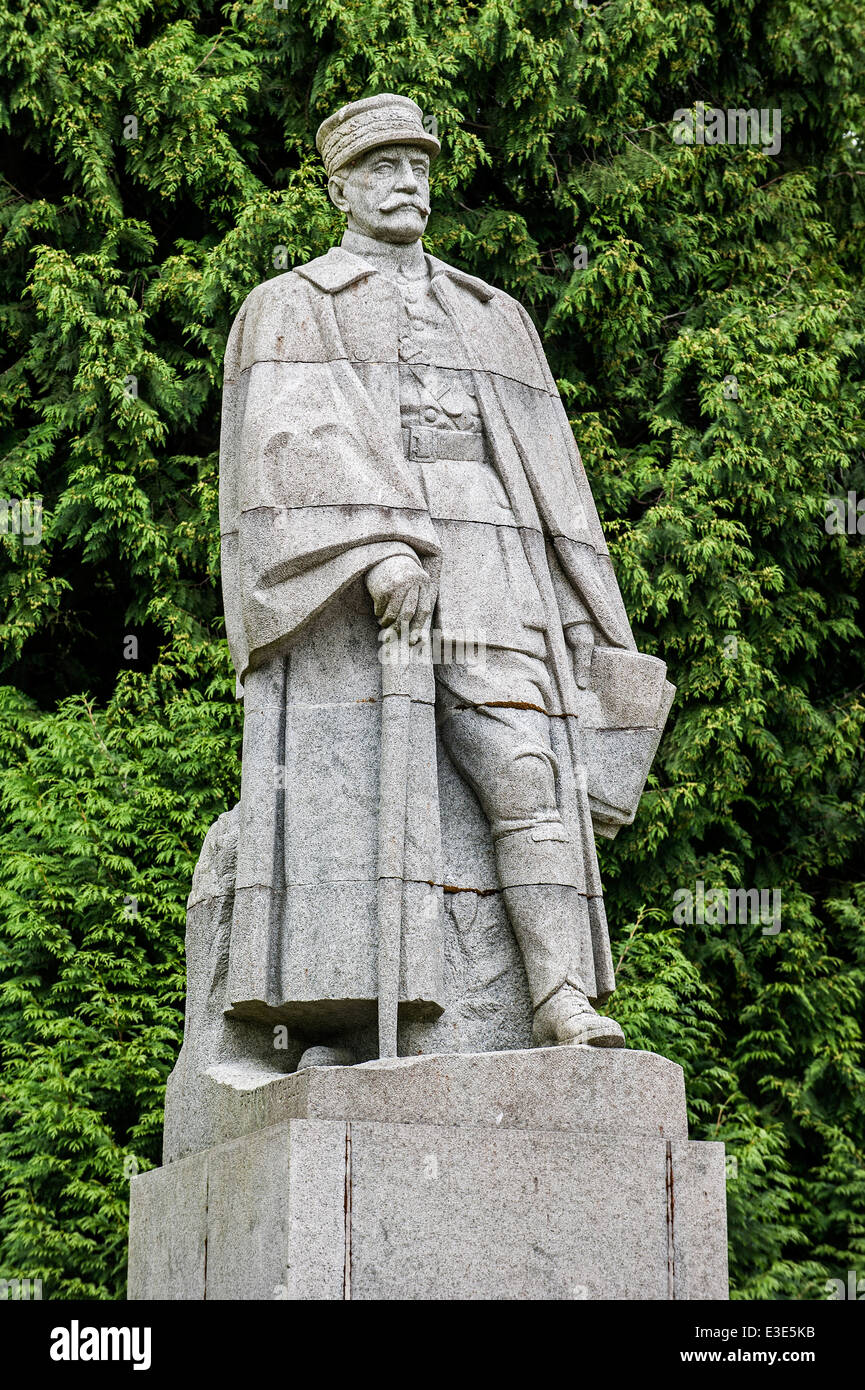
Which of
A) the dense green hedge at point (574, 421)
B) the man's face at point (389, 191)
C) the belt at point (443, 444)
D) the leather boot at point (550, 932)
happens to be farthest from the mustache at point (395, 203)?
the dense green hedge at point (574, 421)

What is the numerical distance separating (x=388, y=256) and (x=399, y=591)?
1.45m

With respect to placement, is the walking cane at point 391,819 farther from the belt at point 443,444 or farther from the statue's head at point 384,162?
the statue's head at point 384,162

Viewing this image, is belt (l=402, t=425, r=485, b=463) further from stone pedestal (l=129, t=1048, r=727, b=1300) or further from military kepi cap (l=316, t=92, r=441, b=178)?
stone pedestal (l=129, t=1048, r=727, b=1300)

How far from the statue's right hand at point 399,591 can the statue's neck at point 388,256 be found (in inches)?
49.7

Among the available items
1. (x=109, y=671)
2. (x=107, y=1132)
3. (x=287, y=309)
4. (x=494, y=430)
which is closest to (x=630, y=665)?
(x=494, y=430)

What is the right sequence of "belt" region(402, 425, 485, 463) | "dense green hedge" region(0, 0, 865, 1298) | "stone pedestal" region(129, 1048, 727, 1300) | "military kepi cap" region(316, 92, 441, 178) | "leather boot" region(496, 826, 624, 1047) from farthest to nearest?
"dense green hedge" region(0, 0, 865, 1298)
"military kepi cap" region(316, 92, 441, 178)
"belt" region(402, 425, 485, 463)
"leather boot" region(496, 826, 624, 1047)
"stone pedestal" region(129, 1048, 727, 1300)

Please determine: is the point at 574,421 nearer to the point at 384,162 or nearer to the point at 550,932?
the point at 384,162

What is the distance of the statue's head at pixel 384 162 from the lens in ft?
24.8

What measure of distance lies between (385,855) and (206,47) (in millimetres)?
9890

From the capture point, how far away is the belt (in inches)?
289

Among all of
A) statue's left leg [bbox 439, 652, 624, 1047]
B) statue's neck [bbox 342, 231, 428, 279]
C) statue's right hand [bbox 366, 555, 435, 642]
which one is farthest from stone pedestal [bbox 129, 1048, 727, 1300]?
statue's neck [bbox 342, 231, 428, 279]

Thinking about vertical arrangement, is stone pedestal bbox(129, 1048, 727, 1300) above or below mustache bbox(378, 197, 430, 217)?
below

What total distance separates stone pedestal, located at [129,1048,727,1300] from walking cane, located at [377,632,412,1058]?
255mm

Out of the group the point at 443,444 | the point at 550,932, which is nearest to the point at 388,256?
the point at 443,444
